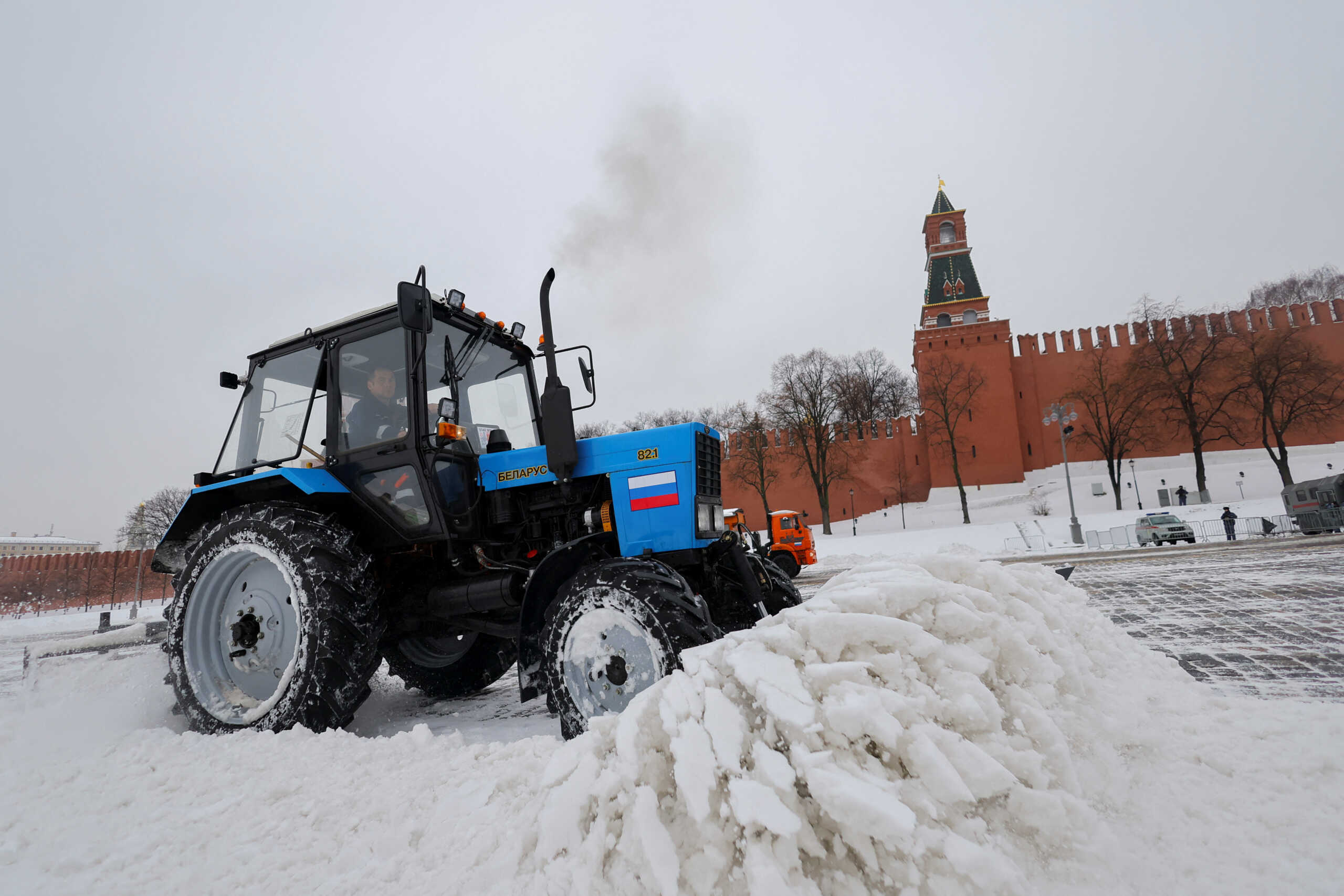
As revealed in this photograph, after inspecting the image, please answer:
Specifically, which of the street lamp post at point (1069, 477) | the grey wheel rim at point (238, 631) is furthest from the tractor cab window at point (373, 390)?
the street lamp post at point (1069, 477)

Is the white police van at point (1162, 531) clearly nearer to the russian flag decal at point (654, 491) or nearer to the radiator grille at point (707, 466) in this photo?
the radiator grille at point (707, 466)

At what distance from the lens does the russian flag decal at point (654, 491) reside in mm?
3393

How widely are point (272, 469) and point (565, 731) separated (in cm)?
255

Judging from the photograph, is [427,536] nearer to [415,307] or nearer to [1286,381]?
[415,307]

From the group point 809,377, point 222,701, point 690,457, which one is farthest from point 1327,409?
point 222,701

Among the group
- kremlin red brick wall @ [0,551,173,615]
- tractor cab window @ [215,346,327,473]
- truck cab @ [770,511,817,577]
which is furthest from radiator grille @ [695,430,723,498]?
kremlin red brick wall @ [0,551,173,615]

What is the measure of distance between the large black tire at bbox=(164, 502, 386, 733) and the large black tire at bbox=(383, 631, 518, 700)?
0.99 metres

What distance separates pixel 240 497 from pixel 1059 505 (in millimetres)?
34885

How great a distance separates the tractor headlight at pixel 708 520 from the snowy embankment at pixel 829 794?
109cm

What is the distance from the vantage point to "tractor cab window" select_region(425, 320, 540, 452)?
3.99m

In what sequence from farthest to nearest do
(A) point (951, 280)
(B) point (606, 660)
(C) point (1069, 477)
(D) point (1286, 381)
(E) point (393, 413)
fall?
1. (A) point (951, 280)
2. (D) point (1286, 381)
3. (C) point (1069, 477)
4. (E) point (393, 413)
5. (B) point (606, 660)

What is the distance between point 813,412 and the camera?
34938mm

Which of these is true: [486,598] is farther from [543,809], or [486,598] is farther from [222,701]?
[543,809]

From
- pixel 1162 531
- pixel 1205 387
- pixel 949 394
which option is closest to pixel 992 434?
pixel 949 394
